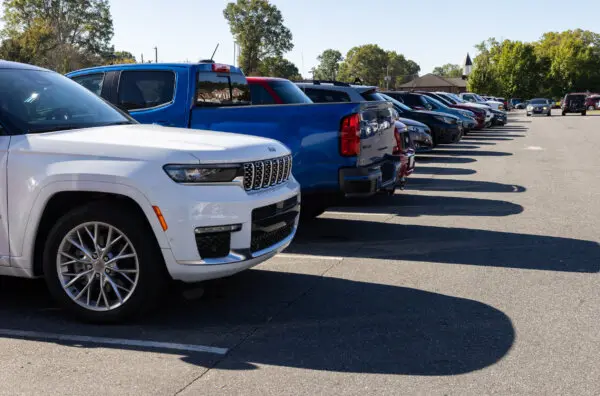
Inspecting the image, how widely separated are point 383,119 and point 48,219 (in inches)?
173

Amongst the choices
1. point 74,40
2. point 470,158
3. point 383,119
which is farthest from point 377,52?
point 383,119

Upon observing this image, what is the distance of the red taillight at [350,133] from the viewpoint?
737 centimetres

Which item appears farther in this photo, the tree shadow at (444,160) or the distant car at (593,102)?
the distant car at (593,102)

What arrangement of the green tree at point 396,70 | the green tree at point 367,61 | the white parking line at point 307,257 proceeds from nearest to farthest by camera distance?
the white parking line at point 307,257, the green tree at point 367,61, the green tree at point 396,70

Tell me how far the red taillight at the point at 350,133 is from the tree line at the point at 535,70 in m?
94.8

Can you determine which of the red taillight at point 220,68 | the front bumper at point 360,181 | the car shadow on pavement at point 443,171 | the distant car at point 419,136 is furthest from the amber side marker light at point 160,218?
the distant car at point 419,136

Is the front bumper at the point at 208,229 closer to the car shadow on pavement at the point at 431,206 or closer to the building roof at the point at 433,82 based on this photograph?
the car shadow on pavement at the point at 431,206

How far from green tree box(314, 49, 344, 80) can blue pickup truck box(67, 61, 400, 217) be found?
17511 cm

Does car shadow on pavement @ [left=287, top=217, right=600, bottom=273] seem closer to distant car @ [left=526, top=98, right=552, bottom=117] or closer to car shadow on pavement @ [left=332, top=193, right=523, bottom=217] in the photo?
car shadow on pavement @ [left=332, top=193, right=523, bottom=217]

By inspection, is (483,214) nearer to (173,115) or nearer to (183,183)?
(173,115)

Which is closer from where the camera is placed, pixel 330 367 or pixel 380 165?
pixel 330 367

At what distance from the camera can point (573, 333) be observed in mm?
4609

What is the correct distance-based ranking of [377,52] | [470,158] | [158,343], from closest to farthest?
[158,343] < [470,158] < [377,52]

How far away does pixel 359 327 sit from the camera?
4723 millimetres
